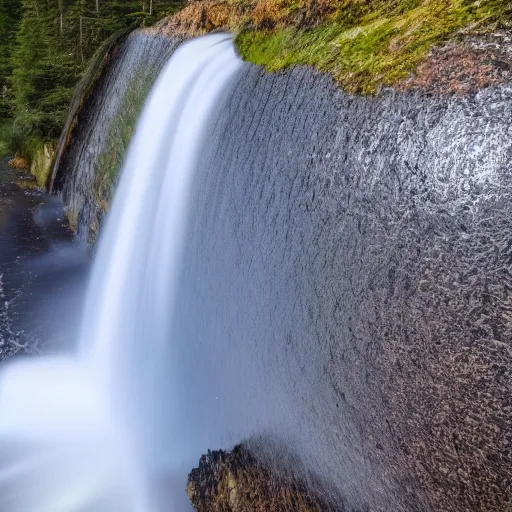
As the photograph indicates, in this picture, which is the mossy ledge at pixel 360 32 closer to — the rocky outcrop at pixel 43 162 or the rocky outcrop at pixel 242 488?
the rocky outcrop at pixel 242 488

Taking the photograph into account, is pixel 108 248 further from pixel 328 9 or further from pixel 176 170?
pixel 328 9

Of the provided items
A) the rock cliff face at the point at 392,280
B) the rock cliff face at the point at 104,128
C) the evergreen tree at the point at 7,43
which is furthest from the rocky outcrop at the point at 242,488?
the evergreen tree at the point at 7,43

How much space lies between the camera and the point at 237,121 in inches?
166

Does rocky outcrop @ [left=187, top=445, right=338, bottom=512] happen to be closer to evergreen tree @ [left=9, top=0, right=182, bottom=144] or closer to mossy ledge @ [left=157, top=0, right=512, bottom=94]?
mossy ledge @ [left=157, top=0, right=512, bottom=94]

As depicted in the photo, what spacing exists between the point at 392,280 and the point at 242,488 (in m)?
2.16

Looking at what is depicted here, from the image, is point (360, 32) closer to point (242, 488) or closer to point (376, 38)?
point (376, 38)

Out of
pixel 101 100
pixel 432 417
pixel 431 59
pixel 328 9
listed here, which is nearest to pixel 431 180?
pixel 431 59

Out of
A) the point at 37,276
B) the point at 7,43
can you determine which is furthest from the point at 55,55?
the point at 37,276

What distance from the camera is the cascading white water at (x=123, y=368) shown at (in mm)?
4371

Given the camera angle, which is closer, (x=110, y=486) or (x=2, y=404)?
(x=110, y=486)

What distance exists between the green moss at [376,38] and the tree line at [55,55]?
881cm

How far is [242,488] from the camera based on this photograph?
339 cm

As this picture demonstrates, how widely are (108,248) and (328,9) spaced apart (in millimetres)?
4375

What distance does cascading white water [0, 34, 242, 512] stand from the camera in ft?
14.3
